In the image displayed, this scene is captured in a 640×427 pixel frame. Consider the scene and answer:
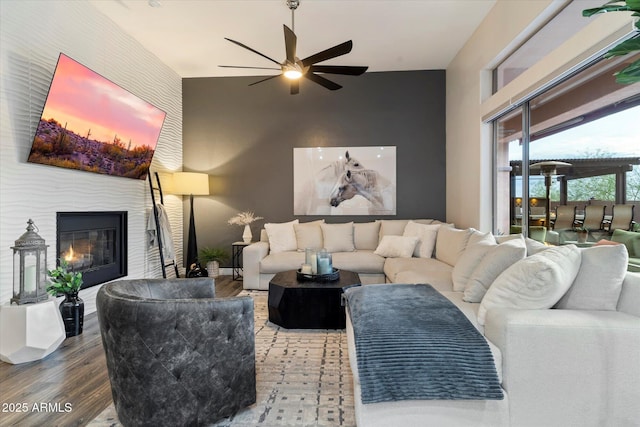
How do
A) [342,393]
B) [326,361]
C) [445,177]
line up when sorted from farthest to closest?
[445,177] < [326,361] < [342,393]

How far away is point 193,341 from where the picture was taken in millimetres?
1598

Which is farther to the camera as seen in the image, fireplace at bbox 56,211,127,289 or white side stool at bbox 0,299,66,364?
fireplace at bbox 56,211,127,289

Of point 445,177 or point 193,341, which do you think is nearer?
point 193,341

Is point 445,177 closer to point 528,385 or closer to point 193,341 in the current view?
point 528,385

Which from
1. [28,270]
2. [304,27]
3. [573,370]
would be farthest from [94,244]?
[573,370]

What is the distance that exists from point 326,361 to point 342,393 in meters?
0.43

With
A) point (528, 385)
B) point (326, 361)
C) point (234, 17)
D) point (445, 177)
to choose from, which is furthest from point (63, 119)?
point (445, 177)

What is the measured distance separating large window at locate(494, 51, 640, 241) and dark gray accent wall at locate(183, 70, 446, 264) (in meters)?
1.63

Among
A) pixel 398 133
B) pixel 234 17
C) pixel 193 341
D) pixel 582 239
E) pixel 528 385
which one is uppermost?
pixel 234 17

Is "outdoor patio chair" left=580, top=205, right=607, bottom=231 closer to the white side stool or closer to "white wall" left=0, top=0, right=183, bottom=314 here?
the white side stool

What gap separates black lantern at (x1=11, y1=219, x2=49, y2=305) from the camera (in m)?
2.53

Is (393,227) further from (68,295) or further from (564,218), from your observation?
(68,295)

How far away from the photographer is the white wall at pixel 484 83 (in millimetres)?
2436

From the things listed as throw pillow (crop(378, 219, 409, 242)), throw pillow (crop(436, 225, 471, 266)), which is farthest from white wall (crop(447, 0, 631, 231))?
throw pillow (crop(378, 219, 409, 242))
